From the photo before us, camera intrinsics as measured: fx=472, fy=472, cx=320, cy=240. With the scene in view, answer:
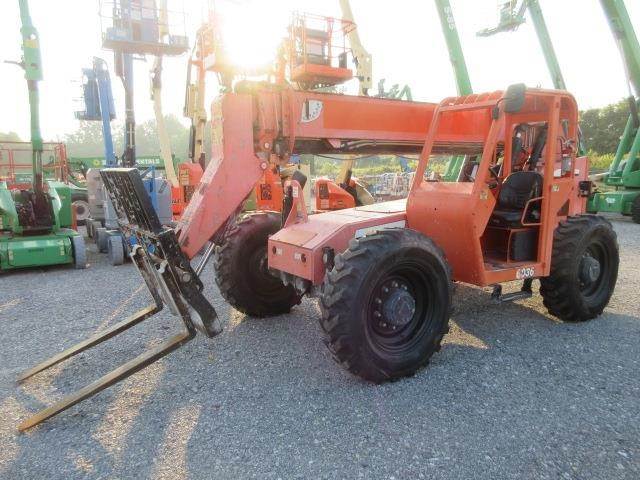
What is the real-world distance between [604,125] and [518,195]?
36.1 metres

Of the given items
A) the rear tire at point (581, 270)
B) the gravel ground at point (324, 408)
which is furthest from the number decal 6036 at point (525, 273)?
the gravel ground at point (324, 408)

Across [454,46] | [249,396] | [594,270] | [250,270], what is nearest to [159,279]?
[249,396]

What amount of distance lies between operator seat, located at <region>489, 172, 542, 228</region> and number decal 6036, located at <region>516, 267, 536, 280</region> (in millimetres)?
450

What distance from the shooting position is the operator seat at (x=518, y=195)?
15.6 ft

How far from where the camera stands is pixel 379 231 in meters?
3.75

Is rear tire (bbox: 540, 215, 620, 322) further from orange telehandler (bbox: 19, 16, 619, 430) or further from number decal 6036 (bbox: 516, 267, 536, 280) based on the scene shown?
number decal 6036 (bbox: 516, 267, 536, 280)

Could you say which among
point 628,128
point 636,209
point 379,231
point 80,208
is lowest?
point 80,208

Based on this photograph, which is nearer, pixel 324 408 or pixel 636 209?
pixel 324 408

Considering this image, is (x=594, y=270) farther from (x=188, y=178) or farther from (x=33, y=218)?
(x=33, y=218)

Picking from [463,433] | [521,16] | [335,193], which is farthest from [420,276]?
[521,16]

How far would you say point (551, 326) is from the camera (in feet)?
16.4

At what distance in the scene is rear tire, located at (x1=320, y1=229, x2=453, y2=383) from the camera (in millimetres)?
3496

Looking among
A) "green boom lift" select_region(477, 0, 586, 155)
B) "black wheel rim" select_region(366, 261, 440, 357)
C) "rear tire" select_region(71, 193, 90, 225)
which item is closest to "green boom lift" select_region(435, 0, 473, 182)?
"green boom lift" select_region(477, 0, 586, 155)

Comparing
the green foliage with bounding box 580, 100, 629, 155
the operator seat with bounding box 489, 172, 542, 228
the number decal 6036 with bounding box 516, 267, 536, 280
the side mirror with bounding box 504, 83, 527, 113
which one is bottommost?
the number decal 6036 with bounding box 516, 267, 536, 280
